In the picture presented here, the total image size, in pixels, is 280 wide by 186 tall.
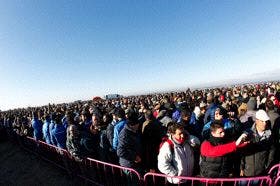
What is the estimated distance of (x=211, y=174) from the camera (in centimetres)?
442

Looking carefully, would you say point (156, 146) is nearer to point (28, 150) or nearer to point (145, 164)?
point (145, 164)

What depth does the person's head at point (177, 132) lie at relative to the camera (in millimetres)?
4609

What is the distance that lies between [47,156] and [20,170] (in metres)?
1.37

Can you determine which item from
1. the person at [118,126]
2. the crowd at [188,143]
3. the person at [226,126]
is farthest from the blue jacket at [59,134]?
the person at [226,126]

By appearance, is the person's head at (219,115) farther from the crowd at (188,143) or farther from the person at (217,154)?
the person at (217,154)

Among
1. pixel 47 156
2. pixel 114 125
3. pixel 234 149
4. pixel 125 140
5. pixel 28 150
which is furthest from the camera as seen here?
pixel 28 150

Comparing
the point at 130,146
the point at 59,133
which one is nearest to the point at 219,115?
the point at 130,146

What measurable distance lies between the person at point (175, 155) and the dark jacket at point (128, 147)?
93cm

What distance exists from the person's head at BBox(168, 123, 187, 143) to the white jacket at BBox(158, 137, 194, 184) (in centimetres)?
9

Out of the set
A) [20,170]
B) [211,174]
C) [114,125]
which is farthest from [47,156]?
[211,174]

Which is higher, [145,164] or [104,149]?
[104,149]

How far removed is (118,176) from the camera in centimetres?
612

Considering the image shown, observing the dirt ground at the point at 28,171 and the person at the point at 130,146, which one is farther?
the dirt ground at the point at 28,171

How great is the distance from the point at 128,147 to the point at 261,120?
2641mm
